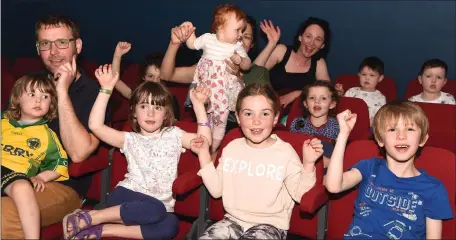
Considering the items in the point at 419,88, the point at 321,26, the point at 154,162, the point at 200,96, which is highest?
the point at 321,26

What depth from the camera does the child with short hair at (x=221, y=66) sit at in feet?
11.2

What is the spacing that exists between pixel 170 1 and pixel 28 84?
10.9 ft

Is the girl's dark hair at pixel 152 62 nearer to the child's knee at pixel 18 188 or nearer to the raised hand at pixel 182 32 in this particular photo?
the raised hand at pixel 182 32

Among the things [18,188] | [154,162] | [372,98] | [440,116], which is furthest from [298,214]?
[372,98]

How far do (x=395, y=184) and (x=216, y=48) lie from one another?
1431mm

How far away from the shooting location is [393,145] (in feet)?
8.14

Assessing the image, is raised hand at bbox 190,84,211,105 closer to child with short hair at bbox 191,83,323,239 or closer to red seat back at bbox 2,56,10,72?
child with short hair at bbox 191,83,323,239

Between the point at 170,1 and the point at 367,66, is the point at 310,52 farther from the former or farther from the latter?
the point at 170,1

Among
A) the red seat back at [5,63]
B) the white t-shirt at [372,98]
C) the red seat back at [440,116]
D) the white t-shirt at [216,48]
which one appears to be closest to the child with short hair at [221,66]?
the white t-shirt at [216,48]

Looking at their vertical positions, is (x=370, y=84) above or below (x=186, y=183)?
above

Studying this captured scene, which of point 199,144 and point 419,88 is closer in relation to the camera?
point 199,144

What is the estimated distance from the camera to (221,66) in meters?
3.46

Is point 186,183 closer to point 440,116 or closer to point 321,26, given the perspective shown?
point 440,116

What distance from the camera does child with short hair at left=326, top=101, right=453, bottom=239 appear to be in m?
2.42
